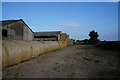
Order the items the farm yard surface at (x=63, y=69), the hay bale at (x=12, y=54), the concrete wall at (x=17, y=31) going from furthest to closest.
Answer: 1. the concrete wall at (x=17, y=31)
2. the hay bale at (x=12, y=54)
3. the farm yard surface at (x=63, y=69)

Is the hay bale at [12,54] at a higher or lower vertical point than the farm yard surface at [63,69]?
higher

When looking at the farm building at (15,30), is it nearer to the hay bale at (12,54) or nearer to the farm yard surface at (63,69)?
the hay bale at (12,54)

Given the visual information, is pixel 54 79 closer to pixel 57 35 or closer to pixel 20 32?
pixel 20 32

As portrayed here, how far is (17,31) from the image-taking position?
47.3ft

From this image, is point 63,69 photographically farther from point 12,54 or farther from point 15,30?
point 15,30

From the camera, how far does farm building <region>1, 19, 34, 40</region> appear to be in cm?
1314

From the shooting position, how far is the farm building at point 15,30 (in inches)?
517

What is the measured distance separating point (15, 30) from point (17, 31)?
0.39 metres

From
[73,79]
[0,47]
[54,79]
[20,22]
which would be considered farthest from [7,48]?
[20,22]

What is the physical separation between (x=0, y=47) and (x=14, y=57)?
0.74 metres

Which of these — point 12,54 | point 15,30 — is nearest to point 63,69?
point 12,54

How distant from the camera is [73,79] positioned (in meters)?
2.34

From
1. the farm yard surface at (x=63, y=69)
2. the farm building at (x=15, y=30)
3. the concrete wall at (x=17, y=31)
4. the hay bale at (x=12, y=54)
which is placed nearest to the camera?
the farm yard surface at (x=63, y=69)

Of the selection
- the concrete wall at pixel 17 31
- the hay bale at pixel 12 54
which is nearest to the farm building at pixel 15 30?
the concrete wall at pixel 17 31
